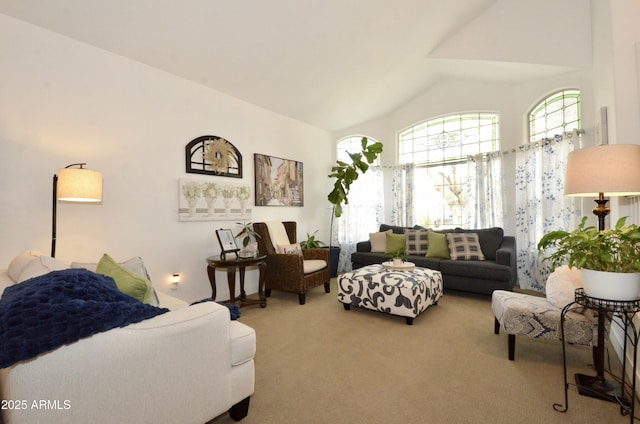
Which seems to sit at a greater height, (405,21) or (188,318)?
(405,21)

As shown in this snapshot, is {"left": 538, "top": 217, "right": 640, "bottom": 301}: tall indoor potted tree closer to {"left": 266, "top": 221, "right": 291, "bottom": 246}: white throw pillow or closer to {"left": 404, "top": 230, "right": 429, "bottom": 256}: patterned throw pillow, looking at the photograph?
{"left": 404, "top": 230, "right": 429, "bottom": 256}: patterned throw pillow

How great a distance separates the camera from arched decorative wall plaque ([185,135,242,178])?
356cm

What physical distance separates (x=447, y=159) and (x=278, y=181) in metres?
3.05

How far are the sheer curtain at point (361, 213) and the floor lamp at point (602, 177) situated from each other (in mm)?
3933

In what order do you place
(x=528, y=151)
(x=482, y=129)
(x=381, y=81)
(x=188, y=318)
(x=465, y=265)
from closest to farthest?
(x=188, y=318) < (x=465, y=265) < (x=528, y=151) < (x=381, y=81) < (x=482, y=129)

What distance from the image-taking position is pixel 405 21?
3.49 metres

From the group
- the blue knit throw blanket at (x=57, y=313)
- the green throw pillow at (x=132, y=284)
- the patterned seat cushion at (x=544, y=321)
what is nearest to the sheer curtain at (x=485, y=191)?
the patterned seat cushion at (x=544, y=321)

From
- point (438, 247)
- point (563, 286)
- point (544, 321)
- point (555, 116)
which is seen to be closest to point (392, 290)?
point (544, 321)

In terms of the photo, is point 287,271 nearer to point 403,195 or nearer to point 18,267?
point 18,267

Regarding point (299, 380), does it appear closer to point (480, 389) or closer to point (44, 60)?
point (480, 389)

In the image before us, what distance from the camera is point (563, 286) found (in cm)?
209

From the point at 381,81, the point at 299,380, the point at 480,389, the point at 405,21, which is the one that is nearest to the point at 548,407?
the point at 480,389

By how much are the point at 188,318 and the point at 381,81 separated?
14.5 ft

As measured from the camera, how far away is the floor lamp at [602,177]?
1718 millimetres
